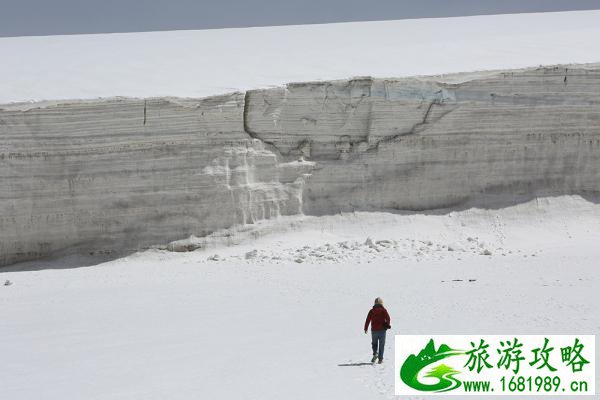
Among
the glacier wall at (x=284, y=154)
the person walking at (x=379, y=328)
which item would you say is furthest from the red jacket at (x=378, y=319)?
the glacier wall at (x=284, y=154)

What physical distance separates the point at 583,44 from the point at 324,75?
4.46m

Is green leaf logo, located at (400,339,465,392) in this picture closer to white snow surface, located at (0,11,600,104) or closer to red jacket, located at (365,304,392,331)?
red jacket, located at (365,304,392,331)

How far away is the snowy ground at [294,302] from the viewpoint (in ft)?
19.4

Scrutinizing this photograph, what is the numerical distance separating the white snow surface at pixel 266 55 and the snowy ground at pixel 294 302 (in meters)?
2.20

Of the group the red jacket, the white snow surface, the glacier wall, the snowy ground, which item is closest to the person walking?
the red jacket

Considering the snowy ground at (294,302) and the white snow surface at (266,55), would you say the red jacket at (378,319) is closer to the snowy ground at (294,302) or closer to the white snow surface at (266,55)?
the snowy ground at (294,302)

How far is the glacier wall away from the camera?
10.8 metres

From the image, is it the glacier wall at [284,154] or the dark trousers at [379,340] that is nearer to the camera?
the dark trousers at [379,340]

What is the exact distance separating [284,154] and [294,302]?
3.59 metres

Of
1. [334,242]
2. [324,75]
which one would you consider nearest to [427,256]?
[334,242]

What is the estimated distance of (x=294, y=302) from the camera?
828 cm

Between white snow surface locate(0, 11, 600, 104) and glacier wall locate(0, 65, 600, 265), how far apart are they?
14.9 inches

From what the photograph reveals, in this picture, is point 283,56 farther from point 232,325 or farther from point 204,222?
point 232,325

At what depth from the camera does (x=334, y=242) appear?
10.9 metres
